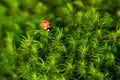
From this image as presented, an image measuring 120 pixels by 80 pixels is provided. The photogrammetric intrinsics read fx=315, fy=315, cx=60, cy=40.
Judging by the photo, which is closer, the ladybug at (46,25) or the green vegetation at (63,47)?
the green vegetation at (63,47)

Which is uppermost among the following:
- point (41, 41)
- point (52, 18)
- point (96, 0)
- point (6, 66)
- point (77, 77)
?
point (96, 0)

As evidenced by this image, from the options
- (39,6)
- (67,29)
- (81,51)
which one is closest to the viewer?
(81,51)

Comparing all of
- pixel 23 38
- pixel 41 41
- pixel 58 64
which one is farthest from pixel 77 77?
pixel 23 38

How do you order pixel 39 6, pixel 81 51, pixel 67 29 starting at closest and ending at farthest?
1. pixel 81 51
2. pixel 67 29
3. pixel 39 6

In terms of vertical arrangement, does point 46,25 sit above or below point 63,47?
above

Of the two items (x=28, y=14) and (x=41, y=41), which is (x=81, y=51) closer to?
(x=41, y=41)

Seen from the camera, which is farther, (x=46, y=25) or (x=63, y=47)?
(x=46, y=25)

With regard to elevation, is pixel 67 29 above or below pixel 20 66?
above

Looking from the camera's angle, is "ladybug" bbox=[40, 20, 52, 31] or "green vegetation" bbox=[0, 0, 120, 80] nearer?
"green vegetation" bbox=[0, 0, 120, 80]
